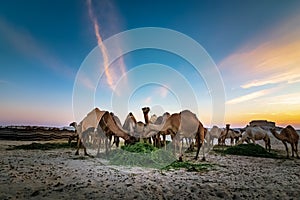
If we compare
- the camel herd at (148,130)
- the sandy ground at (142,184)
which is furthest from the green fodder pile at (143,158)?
the sandy ground at (142,184)

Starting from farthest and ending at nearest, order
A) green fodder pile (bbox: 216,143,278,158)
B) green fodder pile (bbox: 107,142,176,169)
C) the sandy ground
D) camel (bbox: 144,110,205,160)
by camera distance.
→ green fodder pile (bbox: 216,143,278,158) < camel (bbox: 144,110,205,160) < green fodder pile (bbox: 107,142,176,169) < the sandy ground

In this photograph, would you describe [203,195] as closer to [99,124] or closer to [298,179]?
[298,179]

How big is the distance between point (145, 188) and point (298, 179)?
459 centimetres

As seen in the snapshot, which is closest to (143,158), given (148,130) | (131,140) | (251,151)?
(148,130)

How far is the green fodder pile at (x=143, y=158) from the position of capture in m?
8.71

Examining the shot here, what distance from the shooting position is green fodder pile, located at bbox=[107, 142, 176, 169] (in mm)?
8711

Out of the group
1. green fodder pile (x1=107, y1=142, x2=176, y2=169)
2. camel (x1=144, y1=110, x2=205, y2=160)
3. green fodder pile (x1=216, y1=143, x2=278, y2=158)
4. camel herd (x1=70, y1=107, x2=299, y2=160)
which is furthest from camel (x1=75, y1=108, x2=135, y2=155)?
green fodder pile (x1=216, y1=143, x2=278, y2=158)

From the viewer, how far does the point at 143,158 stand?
9.03m

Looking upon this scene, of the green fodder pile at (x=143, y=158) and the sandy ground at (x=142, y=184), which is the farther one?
the green fodder pile at (x=143, y=158)

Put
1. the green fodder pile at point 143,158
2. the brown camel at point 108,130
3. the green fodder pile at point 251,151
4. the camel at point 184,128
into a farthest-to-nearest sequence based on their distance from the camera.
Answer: the green fodder pile at point 251,151, the brown camel at point 108,130, the camel at point 184,128, the green fodder pile at point 143,158

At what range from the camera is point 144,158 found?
9.03m

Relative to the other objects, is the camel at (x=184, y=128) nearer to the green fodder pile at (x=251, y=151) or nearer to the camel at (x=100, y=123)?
the camel at (x=100, y=123)

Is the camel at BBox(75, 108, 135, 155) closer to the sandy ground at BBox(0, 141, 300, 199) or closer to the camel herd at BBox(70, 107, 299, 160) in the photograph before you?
the camel herd at BBox(70, 107, 299, 160)

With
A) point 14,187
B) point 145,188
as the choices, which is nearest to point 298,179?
point 145,188
